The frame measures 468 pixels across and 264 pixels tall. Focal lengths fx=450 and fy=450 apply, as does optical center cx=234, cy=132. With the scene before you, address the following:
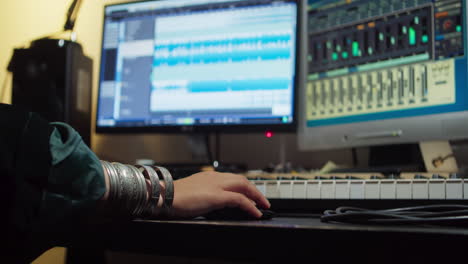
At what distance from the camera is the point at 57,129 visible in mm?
582

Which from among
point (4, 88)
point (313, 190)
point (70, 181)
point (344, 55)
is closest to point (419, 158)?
point (344, 55)

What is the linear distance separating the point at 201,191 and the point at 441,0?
0.74 m

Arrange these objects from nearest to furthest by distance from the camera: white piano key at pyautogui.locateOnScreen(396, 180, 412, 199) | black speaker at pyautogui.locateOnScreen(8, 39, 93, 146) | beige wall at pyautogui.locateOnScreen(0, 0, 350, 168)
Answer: white piano key at pyautogui.locateOnScreen(396, 180, 412, 199) → black speaker at pyautogui.locateOnScreen(8, 39, 93, 146) → beige wall at pyautogui.locateOnScreen(0, 0, 350, 168)

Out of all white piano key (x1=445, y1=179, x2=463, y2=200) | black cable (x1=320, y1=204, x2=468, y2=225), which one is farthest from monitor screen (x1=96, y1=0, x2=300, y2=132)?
black cable (x1=320, y1=204, x2=468, y2=225)

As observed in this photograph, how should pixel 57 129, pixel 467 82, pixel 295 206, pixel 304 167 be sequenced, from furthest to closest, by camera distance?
pixel 304 167
pixel 467 82
pixel 295 206
pixel 57 129

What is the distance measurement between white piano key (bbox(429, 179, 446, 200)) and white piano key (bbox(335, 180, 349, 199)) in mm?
134

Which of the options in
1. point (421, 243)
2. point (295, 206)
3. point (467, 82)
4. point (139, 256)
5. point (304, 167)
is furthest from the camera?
point (139, 256)

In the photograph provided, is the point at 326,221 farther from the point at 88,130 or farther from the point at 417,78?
the point at 88,130

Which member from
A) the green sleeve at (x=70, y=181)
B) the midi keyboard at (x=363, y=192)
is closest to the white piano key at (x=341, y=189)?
the midi keyboard at (x=363, y=192)

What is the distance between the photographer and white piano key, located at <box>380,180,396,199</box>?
75 cm

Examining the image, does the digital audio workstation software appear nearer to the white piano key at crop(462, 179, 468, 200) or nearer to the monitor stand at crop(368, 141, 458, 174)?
the monitor stand at crop(368, 141, 458, 174)

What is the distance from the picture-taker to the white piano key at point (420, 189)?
2.40ft

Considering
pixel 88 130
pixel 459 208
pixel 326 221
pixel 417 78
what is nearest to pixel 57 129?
pixel 326 221

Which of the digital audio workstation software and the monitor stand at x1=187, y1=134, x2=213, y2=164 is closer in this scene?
the digital audio workstation software
